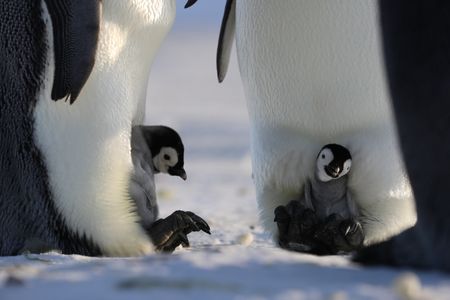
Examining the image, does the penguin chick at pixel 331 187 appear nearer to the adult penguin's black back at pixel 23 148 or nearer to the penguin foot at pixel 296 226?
the penguin foot at pixel 296 226

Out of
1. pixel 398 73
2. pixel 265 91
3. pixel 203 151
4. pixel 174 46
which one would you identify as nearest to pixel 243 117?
pixel 203 151

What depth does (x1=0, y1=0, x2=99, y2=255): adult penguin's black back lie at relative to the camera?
8.33 ft

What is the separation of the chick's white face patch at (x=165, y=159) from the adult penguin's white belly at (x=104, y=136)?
146 mm

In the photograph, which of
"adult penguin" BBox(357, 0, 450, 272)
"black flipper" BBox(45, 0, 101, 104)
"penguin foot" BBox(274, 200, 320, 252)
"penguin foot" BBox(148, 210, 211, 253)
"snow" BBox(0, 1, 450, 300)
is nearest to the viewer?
"snow" BBox(0, 1, 450, 300)

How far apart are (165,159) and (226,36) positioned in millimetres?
653

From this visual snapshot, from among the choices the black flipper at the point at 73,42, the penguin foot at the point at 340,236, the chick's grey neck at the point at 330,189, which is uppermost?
the black flipper at the point at 73,42

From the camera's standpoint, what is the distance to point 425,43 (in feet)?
5.40

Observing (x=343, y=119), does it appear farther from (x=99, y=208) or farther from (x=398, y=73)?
(x=398, y=73)

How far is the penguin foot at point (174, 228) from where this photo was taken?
261cm

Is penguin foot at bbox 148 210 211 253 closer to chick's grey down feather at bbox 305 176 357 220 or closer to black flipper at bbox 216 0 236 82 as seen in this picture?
chick's grey down feather at bbox 305 176 357 220

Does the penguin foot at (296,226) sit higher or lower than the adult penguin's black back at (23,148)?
lower

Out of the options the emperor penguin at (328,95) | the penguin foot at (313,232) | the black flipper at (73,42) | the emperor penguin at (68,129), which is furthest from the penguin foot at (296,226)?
the black flipper at (73,42)

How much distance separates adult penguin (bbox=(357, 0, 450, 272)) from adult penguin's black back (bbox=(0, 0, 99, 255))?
1107mm

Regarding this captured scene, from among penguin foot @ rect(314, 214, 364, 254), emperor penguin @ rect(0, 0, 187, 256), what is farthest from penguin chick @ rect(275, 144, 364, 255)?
emperor penguin @ rect(0, 0, 187, 256)
